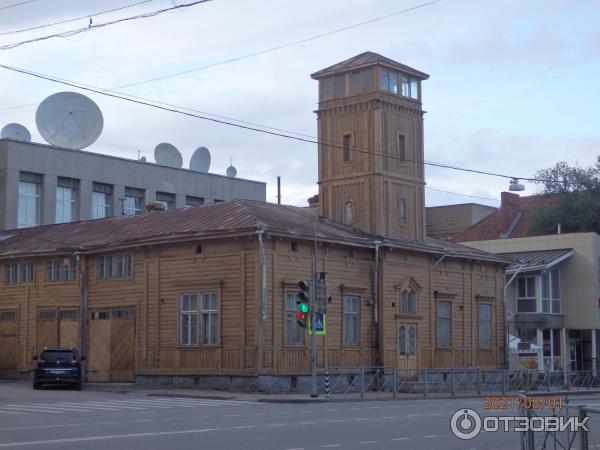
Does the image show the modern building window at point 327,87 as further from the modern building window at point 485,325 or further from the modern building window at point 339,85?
the modern building window at point 485,325

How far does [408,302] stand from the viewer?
42.8 m

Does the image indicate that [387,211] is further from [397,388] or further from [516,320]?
[516,320]

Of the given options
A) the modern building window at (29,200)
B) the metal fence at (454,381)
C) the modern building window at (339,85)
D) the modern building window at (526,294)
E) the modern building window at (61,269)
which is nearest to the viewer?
the metal fence at (454,381)

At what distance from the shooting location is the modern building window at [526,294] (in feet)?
179

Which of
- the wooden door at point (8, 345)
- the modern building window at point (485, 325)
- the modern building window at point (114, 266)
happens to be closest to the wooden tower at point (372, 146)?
the modern building window at point (485, 325)

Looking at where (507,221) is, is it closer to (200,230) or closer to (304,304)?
(200,230)

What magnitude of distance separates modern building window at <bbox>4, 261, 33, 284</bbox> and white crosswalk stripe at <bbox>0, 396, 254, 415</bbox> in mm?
14765

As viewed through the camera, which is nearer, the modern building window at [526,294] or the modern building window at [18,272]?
the modern building window at [18,272]

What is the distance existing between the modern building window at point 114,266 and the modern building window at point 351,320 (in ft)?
29.3

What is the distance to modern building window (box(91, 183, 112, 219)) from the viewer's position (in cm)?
7006

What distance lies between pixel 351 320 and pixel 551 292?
61.9 ft

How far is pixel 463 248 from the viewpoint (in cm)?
4744

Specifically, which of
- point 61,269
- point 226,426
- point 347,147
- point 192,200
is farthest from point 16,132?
point 226,426

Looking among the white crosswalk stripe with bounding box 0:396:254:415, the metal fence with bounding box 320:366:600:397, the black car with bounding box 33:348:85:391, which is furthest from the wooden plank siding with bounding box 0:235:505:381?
the white crosswalk stripe with bounding box 0:396:254:415
